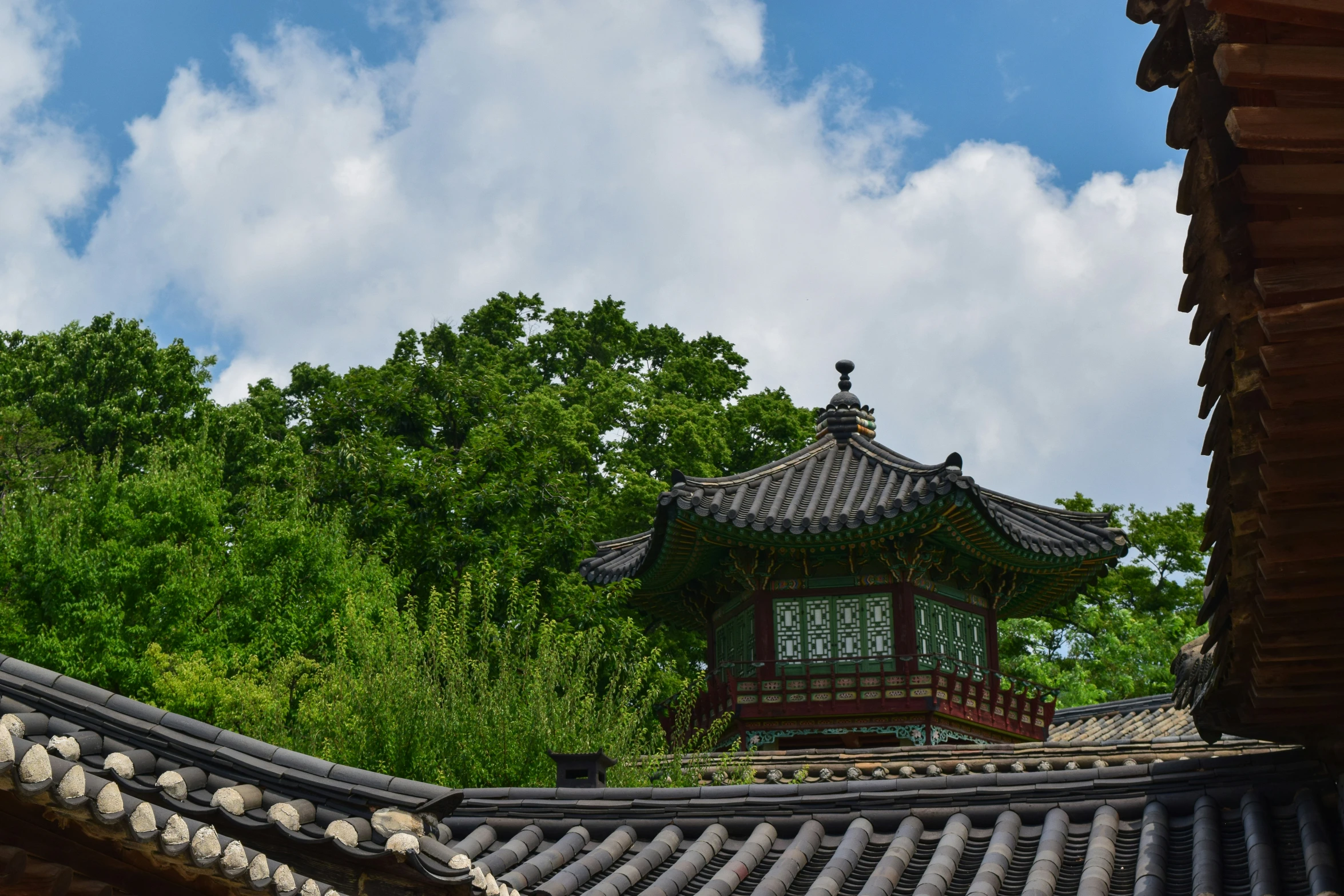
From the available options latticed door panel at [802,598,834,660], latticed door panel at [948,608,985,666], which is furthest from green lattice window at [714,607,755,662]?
latticed door panel at [948,608,985,666]

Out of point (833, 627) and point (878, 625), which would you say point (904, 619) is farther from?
point (833, 627)

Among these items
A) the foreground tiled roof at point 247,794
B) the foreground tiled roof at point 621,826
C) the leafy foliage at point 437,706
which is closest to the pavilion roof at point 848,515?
the leafy foliage at point 437,706

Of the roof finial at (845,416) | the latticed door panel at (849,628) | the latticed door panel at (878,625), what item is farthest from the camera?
the roof finial at (845,416)

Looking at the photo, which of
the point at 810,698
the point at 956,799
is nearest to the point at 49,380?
the point at 810,698

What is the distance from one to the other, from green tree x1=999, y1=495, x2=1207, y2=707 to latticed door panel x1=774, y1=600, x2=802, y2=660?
10210 millimetres

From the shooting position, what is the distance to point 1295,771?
6.07 meters

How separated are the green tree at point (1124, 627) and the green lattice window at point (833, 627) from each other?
1005 centimetres

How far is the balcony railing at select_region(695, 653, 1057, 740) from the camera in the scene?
14.3 meters

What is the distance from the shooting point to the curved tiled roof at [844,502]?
1425 cm

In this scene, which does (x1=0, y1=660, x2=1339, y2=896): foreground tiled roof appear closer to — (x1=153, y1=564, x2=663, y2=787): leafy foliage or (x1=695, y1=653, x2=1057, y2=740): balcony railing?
(x1=153, y1=564, x2=663, y2=787): leafy foliage

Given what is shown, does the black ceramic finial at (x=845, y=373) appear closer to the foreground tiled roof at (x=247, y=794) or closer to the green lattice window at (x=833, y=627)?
the green lattice window at (x=833, y=627)

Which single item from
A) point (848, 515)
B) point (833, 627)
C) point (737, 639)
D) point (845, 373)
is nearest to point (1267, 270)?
point (848, 515)

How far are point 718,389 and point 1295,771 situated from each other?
25367 millimetres

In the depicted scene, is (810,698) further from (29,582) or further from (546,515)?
(29,582)
